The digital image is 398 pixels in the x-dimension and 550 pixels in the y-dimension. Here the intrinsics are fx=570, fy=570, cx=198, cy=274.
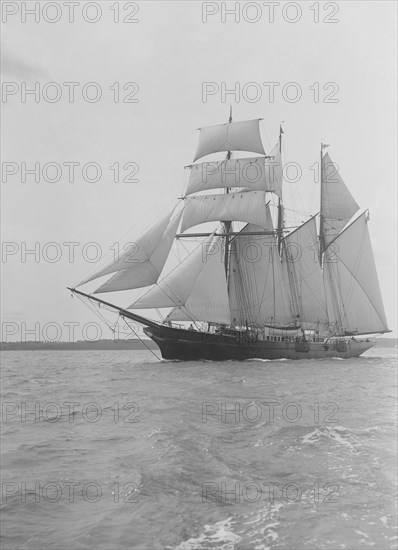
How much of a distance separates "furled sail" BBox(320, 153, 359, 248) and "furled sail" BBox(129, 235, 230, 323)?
2348cm

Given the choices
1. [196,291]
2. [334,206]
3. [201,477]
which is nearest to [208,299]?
[196,291]

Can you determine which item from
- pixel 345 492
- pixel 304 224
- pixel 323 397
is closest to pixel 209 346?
pixel 304 224

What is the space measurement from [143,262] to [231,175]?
2329 centimetres

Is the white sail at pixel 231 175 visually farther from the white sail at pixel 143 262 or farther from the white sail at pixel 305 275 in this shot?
the white sail at pixel 143 262

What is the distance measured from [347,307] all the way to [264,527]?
201 ft

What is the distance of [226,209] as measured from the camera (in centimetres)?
6391

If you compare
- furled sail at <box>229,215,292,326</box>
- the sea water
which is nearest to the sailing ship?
furled sail at <box>229,215,292,326</box>

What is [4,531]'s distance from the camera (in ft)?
22.9

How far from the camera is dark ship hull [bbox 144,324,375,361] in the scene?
51.3 metres

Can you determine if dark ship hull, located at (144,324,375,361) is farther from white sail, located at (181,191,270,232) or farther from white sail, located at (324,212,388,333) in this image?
white sail, located at (181,191,270,232)

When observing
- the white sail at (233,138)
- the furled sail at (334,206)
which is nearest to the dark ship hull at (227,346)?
the furled sail at (334,206)

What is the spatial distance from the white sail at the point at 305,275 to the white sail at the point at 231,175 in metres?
6.35

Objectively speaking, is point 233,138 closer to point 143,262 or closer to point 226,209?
point 226,209

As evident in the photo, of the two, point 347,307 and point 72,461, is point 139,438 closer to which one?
point 72,461
